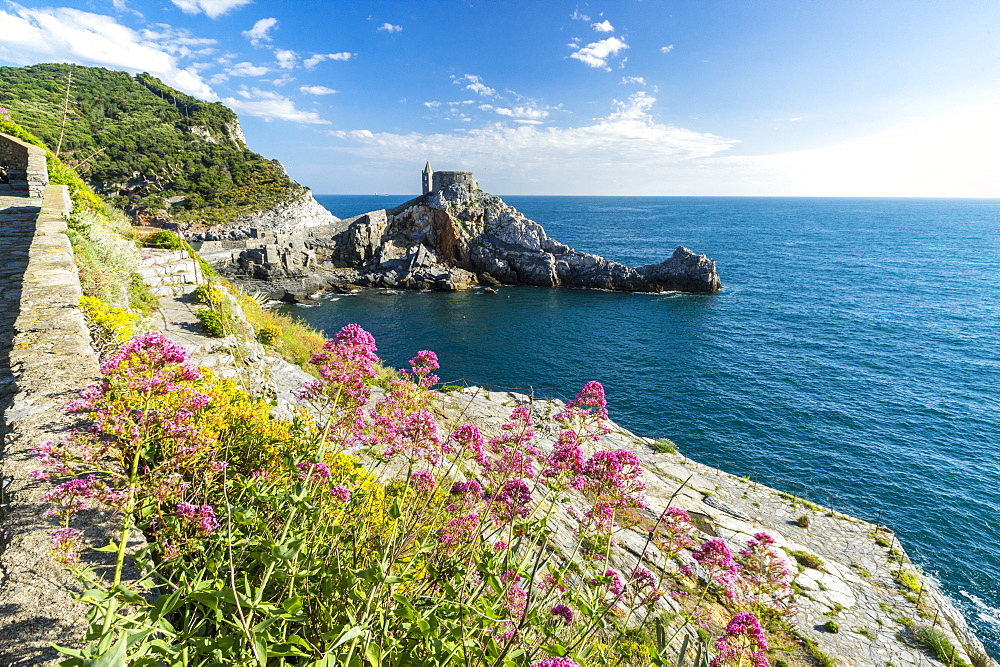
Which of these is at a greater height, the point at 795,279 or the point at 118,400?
the point at 118,400

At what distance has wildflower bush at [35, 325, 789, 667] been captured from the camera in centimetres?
207

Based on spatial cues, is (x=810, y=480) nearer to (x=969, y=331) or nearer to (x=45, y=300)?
(x=45, y=300)

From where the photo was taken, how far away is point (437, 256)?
209 ft

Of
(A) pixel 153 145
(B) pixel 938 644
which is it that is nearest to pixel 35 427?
(B) pixel 938 644

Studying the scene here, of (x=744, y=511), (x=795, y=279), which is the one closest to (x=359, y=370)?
(x=744, y=511)

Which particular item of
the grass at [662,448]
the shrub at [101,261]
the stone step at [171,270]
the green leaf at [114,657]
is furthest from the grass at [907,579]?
the stone step at [171,270]

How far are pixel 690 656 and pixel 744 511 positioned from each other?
30.2ft

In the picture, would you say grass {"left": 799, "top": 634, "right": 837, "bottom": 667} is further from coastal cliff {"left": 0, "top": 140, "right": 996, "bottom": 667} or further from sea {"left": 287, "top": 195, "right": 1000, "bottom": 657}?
sea {"left": 287, "top": 195, "right": 1000, "bottom": 657}

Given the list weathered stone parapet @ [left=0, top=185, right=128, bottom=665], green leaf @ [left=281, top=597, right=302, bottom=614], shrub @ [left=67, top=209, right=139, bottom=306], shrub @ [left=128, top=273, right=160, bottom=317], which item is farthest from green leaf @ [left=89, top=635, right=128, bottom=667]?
shrub @ [left=128, top=273, right=160, bottom=317]

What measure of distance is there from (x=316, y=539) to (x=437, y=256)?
62.9 metres

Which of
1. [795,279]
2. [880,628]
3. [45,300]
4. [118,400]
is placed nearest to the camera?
[118,400]

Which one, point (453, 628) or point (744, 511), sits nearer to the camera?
point (453, 628)

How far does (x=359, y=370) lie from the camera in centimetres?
351

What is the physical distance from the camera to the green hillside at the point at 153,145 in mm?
68875
